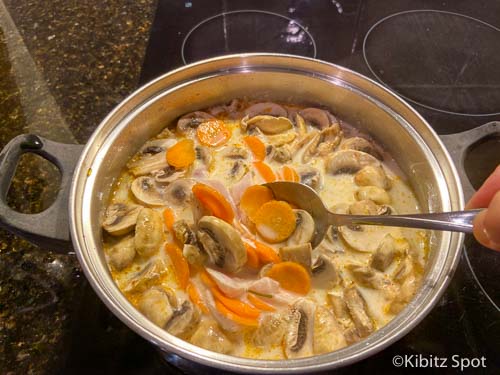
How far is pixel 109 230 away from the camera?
168cm

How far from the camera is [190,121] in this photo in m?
2.10

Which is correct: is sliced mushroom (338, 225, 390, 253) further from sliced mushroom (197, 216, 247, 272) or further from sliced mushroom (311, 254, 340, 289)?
sliced mushroom (197, 216, 247, 272)

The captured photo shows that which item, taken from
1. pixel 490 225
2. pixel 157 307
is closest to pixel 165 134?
pixel 157 307

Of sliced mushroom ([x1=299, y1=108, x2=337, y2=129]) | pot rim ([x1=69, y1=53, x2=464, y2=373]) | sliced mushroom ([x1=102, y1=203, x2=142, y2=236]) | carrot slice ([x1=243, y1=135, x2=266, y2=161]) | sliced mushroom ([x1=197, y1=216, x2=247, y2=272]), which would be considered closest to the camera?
pot rim ([x1=69, y1=53, x2=464, y2=373])

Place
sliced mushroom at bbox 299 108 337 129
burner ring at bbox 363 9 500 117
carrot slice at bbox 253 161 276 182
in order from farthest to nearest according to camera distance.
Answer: burner ring at bbox 363 9 500 117 < sliced mushroom at bbox 299 108 337 129 < carrot slice at bbox 253 161 276 182

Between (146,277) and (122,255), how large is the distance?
→ 0.13m

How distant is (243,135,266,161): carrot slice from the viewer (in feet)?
6.57

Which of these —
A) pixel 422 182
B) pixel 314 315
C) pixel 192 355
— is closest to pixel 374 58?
pixel 422 182

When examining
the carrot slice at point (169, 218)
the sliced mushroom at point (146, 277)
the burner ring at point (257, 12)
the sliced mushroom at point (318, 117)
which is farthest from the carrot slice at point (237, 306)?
the burner ring at point (257, 12)

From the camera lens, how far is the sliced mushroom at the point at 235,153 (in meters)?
1.99

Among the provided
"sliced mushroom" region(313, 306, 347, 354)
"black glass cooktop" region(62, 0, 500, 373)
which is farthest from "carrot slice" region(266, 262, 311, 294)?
"black glass cooktop" region(62, 0, 500, 373)

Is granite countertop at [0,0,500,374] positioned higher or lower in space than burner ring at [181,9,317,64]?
lower

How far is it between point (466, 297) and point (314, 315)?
0.73 metres

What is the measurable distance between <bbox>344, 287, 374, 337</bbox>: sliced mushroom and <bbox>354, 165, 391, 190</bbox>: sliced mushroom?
0.50m
